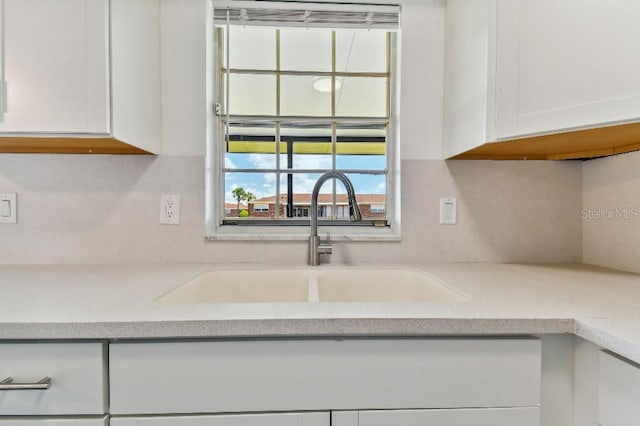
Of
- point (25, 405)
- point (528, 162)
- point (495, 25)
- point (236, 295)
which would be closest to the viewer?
point (25, 405)

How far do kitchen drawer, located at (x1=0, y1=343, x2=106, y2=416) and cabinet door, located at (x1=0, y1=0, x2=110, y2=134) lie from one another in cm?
62

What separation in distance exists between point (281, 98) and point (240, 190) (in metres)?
0.47

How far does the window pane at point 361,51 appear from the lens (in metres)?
1.45

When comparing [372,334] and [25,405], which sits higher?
[372,334]

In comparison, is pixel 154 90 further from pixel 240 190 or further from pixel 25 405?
pixel 25 405

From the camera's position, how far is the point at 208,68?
133cm

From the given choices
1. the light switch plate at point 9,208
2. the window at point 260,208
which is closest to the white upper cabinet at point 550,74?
the window at point 260,208

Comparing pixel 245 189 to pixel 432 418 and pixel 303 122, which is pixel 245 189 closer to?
pixel 303 122

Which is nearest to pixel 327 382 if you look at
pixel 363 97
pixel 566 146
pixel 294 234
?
pixel 294 234

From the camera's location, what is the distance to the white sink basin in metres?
1.18

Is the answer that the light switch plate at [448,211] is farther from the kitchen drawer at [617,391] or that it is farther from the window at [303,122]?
the kitchen drawer at [617,391]

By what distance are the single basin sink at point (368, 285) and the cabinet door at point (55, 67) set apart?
0.91 meters

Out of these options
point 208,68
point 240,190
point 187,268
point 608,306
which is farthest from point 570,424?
point 208,68

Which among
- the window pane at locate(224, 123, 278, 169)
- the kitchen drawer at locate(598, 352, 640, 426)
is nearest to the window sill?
the window pane at locate(224, 123, 278, 169)
